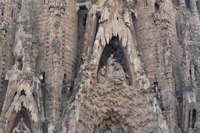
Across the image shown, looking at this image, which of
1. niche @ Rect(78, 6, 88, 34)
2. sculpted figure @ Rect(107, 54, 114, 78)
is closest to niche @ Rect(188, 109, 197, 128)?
sculpted figure @ Rect(107, 54, 114, 78)

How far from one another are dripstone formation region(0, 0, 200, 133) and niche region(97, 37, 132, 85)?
0.04 meters

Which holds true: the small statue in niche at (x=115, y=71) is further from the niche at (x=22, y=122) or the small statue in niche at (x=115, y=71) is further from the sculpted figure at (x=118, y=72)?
the niche at (x=22, y=122)

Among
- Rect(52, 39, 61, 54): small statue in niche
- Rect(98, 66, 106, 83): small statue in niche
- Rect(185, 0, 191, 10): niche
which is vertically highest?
Rect(185, 0, 191, 10): niche

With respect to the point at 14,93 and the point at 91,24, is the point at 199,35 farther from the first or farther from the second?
the point at 14,93

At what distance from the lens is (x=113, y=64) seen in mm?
18047

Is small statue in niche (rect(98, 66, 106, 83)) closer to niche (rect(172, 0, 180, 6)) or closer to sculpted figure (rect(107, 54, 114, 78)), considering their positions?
sculpted figure (rect(107, 54, 114, 78))

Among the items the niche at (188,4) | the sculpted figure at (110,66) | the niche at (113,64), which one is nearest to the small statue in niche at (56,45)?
the niche at (113,64)

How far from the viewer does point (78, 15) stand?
68.9 feet

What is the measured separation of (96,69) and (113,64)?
923 millimetres

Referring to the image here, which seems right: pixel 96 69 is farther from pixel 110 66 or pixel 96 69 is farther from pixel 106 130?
pixel 106 130

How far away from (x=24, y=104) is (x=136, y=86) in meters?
4.76

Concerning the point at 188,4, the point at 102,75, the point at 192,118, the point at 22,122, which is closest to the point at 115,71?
the point at 102,75

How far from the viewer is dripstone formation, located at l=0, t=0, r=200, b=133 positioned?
16719mm

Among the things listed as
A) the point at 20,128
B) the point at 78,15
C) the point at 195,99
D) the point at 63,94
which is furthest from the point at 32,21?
the point at 195,99
